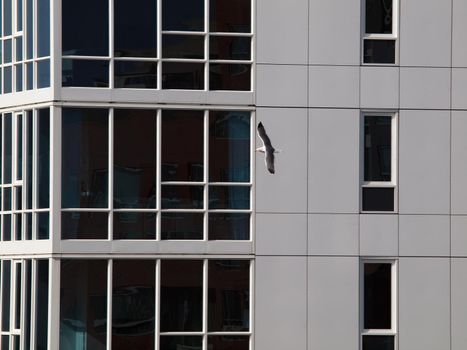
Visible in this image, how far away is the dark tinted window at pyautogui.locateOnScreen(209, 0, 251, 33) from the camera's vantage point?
2908cm

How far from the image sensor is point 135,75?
28859 millimetres

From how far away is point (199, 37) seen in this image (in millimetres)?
29016

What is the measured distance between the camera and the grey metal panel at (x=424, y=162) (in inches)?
1151

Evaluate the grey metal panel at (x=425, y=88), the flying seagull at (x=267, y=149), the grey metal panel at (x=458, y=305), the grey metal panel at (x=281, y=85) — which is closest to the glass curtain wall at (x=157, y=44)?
the grey metal panel at (x=281, y=85)

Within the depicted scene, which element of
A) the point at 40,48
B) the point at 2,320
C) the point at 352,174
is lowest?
the point at 2,320

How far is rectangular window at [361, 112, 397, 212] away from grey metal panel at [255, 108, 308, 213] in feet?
3.76

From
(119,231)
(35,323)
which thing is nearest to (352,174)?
(119,231)

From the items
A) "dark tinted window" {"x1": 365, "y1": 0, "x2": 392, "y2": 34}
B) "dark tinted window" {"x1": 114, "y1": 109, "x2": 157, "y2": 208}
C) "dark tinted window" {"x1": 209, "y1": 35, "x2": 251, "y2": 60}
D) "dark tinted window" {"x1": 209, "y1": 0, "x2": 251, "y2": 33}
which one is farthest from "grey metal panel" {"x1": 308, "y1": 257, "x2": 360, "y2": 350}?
"dark tinted window" {"x1": 209, "y1": 0, "x2": 251, "y2": 33}

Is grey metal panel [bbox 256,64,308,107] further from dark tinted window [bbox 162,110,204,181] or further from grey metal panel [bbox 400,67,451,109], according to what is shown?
grey metal panel [bbox 400,67,451,109]

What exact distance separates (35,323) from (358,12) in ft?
26.4

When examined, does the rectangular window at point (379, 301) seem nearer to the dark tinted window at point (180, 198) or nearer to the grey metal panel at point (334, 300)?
the grey metal panel at point (334, 300)

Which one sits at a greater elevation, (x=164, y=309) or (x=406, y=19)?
(x=406, y=19)

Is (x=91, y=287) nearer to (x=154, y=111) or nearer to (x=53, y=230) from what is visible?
(x=53, y=230)

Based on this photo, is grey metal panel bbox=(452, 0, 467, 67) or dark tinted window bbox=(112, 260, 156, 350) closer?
dark tinted window bbox=(112, 260, 156, 350)
